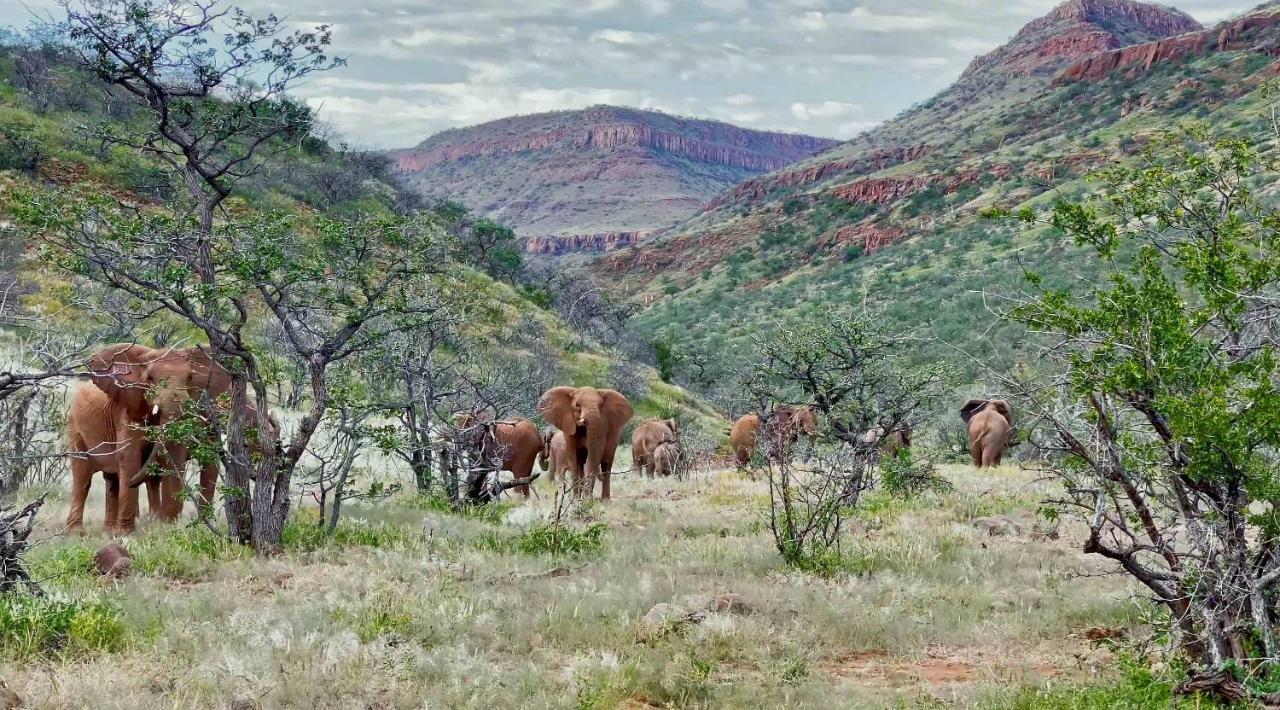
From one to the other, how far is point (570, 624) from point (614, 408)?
888cm

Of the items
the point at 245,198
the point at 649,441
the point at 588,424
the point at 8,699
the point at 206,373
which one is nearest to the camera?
the point at 8,699

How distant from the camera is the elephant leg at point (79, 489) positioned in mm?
10547

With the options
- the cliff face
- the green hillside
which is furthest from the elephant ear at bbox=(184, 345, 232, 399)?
the cliff face

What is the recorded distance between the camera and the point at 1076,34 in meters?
141

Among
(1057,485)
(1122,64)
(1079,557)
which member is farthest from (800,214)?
(1079,557)

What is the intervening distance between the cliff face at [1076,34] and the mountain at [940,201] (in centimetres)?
235

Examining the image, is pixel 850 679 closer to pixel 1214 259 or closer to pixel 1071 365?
pixel 1071 365

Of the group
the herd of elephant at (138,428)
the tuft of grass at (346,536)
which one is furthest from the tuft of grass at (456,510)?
the tuft of grass at (346,536)

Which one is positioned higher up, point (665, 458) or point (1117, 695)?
point (1117, 695)

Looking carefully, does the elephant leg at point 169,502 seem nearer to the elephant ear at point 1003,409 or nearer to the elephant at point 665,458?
the elephant at point 665,458

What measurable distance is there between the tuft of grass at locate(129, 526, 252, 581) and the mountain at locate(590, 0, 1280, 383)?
28.4 metres

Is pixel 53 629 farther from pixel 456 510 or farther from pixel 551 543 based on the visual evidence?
pixel 456 510

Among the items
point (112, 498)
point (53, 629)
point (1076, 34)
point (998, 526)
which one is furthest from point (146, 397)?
point (1076, 34)

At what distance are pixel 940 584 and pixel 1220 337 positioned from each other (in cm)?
330
